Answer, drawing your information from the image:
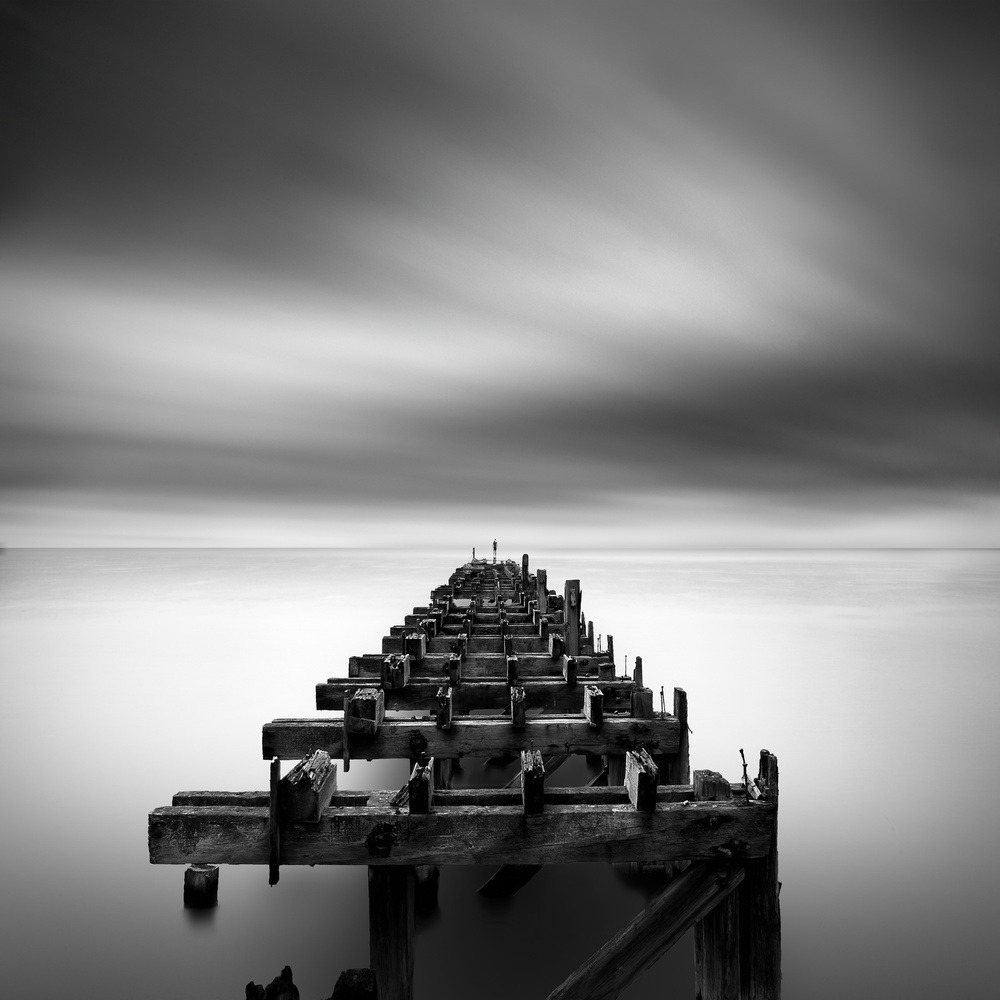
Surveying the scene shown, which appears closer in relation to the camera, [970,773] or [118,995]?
[118,995]

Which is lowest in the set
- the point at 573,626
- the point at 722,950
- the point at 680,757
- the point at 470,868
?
the point at 470,868

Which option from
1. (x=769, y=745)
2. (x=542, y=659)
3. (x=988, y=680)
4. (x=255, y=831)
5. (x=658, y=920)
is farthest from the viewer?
(x=988, y=680)

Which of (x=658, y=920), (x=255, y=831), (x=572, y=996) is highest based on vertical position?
(x=255, y=831)

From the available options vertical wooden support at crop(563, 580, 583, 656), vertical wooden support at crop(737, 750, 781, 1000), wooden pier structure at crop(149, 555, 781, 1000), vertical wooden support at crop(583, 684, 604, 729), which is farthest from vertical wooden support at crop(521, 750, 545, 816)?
vertical wooden support at crop(563, 580, 583, 656)

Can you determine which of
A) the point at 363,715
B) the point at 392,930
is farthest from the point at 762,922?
the point at 363,715

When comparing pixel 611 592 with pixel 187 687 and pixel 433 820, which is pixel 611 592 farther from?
pixel 433 820

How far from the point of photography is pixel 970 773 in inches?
520

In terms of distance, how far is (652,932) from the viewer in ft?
12.1

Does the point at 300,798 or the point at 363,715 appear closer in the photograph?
the point at 300,798

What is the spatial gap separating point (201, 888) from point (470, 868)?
2.92m

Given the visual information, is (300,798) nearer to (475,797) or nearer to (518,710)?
(475,797)

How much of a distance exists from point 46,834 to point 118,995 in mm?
4862

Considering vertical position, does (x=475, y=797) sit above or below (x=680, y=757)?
above

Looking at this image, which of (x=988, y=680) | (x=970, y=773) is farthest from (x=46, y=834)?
(x=988, y=680)
